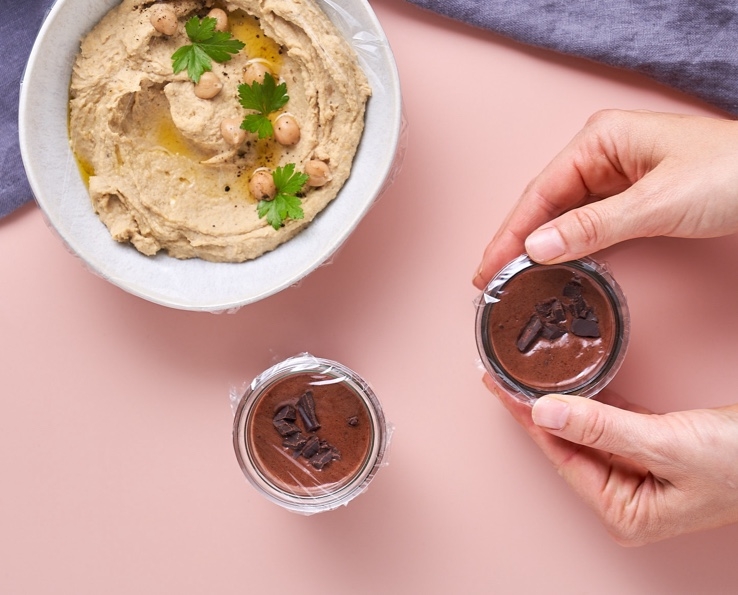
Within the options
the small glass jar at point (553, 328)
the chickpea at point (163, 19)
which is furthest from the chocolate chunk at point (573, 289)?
the chickpea at point (163, 19)

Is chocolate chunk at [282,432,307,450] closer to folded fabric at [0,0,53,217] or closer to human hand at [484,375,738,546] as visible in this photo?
human hand at [484,375,738,546]

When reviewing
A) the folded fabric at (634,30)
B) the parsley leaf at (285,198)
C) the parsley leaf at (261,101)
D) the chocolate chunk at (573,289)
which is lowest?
the chocolate chunk at (573,289)

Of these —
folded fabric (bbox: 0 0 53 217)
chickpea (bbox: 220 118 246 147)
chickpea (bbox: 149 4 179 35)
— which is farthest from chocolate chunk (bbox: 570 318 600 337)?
folded fabric (bbox: 0 0 53 217)

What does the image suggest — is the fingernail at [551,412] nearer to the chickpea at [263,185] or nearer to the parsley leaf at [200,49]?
the chickpea at [263,185]

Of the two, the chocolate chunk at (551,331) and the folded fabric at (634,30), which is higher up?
the folded fabric at (634,30)

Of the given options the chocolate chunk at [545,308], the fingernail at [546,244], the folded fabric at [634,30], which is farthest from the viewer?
the folded fabric at [634,30]

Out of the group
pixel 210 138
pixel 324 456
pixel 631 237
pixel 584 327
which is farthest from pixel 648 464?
pixel 210 138

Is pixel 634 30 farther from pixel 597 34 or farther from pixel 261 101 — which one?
pixel 261 101
